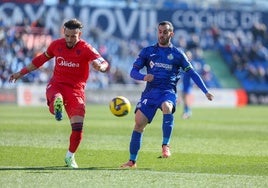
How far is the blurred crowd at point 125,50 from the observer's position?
38.8 meters

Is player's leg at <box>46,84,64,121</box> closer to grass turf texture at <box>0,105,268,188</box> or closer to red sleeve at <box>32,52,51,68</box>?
red sleeve at <box>32,52,51,68</box>

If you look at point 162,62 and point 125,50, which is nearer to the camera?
point 162,62

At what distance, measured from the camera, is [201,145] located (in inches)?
624

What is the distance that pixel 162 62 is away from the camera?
12336 millimetres

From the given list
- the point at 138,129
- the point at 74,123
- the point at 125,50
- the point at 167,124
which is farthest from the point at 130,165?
the point at 125,50

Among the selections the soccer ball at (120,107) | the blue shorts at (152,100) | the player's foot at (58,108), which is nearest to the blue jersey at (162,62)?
the blue shorts at (152,100)

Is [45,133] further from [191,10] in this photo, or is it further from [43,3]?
[191,10]

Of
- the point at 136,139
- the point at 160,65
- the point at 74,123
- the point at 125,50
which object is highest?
the point at 160,65

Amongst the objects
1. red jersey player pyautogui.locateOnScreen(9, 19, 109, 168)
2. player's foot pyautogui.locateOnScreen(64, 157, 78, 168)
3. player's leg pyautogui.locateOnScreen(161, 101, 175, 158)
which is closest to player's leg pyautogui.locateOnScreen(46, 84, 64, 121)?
red jersey player pyautogui.locateOnScreen(9, 19, 109, 168)

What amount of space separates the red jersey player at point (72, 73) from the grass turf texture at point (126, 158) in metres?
0.69

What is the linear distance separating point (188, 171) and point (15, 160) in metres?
2.82

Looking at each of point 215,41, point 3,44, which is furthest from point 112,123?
point 215,41

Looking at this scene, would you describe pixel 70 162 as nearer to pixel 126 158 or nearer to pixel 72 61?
pixel 72 61

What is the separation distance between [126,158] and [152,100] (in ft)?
4.25
